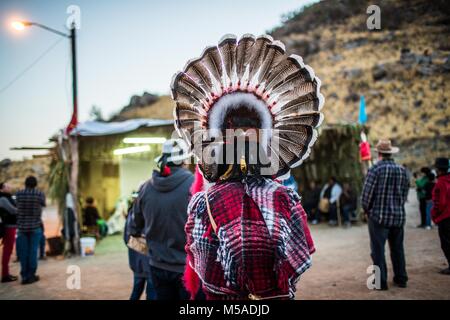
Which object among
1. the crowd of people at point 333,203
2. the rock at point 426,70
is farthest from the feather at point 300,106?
the rock at point 426,70

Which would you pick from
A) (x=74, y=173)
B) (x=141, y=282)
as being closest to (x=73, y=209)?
(x=74, y=173)

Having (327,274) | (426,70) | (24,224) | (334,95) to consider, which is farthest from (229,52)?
(426,70)

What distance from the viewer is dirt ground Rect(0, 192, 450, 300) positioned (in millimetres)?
5816

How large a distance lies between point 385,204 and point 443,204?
4.22ft

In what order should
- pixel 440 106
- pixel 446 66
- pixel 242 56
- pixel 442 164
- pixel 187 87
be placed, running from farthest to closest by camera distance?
pixel 446 66 → pixel 440 106 → pixel 442 164 → pixel 187 87 → pixel 242 56

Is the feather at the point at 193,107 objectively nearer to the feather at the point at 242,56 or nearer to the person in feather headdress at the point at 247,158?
the person in feather headdress at the point at 247,158

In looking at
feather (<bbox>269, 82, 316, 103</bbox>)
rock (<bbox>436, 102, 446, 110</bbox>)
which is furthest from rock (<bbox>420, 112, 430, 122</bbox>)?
feather (<bbox>269, 82, 316, 103</bbox>)

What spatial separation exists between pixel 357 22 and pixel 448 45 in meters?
17.9

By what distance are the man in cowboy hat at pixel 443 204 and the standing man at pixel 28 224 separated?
699 cm

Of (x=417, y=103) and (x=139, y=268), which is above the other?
(x=417, y=103)

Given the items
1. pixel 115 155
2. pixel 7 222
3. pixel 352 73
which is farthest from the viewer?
pixel 352 73

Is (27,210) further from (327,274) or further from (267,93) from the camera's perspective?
(267,93)

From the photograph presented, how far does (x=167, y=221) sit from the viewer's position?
3373mm
